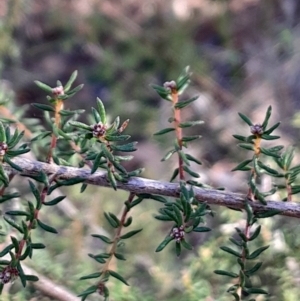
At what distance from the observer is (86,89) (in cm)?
246

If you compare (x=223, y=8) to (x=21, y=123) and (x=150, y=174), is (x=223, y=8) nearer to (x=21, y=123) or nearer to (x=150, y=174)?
(x=150, y=174)

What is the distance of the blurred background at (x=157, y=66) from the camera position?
1730 millimetres

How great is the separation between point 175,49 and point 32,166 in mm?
1464

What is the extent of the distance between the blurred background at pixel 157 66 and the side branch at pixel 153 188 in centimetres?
86

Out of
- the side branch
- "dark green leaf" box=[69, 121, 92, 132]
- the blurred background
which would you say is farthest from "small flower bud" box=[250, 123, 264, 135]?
the blurred background

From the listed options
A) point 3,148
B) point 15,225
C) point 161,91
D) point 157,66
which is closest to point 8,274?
point 15,225

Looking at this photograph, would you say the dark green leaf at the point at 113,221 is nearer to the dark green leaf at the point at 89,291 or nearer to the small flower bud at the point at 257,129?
the dark green leaf at the point at 89,291

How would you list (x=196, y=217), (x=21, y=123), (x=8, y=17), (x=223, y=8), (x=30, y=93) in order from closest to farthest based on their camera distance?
(x=196, y=217)
(x=21, y=123)
(x=8, y=17)
(x=223, y=8)
(x=30, y=93)

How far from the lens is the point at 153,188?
66 cm

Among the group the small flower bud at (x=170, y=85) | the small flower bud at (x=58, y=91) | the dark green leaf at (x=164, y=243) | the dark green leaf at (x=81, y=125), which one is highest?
the small flower bud at (x=170, y=85)

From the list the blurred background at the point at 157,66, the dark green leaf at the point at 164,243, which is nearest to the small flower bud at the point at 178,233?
the dark green leaf at the point at 164,243

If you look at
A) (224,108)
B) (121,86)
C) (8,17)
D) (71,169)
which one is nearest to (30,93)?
(121,86)

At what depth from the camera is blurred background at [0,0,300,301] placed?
1730 millimetres

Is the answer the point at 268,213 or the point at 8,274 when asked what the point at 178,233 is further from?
the point at 8,274
